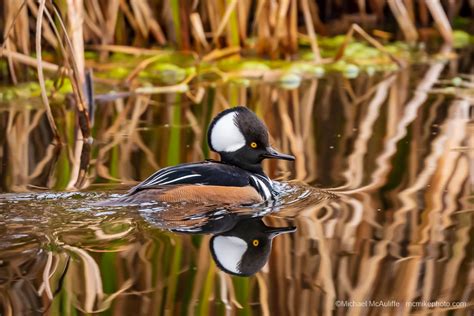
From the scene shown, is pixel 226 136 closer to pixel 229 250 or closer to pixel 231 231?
pixel 231 231

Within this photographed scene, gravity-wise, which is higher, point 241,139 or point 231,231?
point 241,139

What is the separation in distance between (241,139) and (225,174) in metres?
0.33

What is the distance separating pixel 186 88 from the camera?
962 cm

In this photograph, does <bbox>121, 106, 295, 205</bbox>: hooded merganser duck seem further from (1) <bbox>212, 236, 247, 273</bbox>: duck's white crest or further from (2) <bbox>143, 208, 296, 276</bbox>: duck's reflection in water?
(1) <bbox>212, 236, 247, 273</bbox>: duck's white crest

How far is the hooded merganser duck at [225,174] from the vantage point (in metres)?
5.40

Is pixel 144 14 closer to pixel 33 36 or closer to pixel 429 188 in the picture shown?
pixel 33 36

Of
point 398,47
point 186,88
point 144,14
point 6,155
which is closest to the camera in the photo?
point 6,155

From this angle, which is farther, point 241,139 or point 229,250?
point 241,139

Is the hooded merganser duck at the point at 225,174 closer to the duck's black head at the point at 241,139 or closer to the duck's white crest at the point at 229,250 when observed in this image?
the duck's black head at the point at 241,139

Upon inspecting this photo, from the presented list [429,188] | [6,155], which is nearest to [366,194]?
[429,188]

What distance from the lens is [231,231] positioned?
5.03 m

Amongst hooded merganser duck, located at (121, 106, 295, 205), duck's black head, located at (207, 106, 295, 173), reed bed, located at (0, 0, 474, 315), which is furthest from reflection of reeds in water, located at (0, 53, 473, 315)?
duck's black head, located at (207, 106, 295, 173)

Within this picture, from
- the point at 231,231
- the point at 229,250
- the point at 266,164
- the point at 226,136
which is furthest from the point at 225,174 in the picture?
the point at 266,164

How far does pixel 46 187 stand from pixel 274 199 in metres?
1.41
